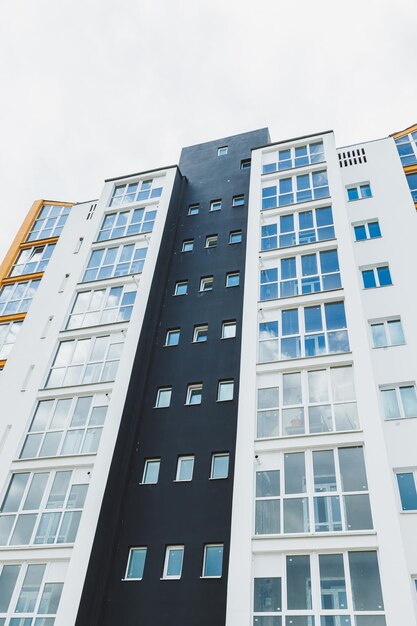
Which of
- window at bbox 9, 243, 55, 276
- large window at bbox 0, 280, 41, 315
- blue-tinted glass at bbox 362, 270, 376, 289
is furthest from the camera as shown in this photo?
window at bbox 9, 243, 55, 276

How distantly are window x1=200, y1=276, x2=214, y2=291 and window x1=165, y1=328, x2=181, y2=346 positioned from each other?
2.40 meters

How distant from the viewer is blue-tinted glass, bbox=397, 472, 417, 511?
47.2 ft

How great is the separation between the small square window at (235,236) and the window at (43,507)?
12554 mm

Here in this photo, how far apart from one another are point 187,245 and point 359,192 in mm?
8378

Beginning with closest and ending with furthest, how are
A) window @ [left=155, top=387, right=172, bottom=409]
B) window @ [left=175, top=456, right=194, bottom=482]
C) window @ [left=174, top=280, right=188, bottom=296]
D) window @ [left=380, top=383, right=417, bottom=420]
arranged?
window @ [left=380, top=383, right=417, bottom=420] < window @ [left=175, top=456, right=194, bottom=482] < window @ [left=155, top=387, right=172, bottom=409] < window @ [left=174, top=280, right=188, bottom=296]

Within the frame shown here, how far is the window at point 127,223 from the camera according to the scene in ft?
85.7

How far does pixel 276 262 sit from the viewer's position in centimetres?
2209

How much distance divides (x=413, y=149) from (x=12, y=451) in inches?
881

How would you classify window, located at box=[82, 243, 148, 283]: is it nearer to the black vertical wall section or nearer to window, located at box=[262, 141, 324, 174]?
the black vertical wall section

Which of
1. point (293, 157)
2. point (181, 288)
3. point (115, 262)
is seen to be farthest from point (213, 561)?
point (293, 157)

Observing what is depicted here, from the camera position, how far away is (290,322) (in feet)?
64.2

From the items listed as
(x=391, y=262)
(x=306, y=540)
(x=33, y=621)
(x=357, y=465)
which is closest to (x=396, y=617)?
(x=306, y=540)

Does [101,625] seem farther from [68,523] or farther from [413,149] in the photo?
[413,149]

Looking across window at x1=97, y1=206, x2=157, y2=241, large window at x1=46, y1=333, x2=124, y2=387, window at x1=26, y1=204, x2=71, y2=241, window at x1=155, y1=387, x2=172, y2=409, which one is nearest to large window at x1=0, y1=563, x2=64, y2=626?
window at x1=155, y1=387, x2=172, y2=409
